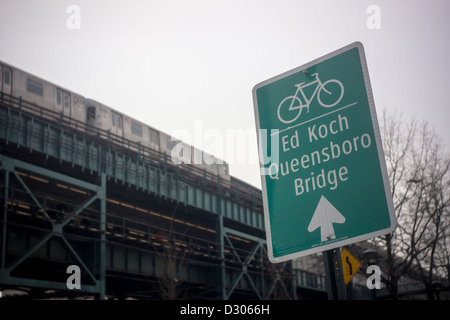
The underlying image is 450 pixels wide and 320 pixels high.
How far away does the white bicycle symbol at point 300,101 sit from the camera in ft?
14.4

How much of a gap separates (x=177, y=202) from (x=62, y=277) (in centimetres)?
1050

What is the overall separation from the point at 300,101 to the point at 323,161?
0.61m

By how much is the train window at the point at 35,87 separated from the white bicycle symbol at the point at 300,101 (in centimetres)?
3364

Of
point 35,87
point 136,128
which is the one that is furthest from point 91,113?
point 35,87

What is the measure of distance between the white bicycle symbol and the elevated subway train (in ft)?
97.8

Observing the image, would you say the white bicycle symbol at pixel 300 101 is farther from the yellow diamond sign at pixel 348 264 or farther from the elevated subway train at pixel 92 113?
the elevated subway train at pixel 92 113

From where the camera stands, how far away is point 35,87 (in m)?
35.7

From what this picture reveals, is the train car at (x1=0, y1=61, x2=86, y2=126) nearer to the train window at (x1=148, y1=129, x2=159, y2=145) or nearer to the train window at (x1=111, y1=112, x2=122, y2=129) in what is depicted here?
the train window at (x1=111, y1=112, x2=122, y2=129)

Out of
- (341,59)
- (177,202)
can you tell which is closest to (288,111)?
(341,59)

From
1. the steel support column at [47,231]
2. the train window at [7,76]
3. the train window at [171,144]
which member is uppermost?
the train window at [171,144]

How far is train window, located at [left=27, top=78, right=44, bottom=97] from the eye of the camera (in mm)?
35241

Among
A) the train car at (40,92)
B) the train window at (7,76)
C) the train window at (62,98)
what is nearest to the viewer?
the train window at (7,76)

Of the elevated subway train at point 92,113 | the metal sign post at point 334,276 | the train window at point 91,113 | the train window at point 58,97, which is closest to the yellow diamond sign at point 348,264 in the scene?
the metal sign post at point 334,276

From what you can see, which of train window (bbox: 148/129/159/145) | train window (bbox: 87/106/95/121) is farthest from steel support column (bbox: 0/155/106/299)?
train window (bbox: 148/129/159/145)
